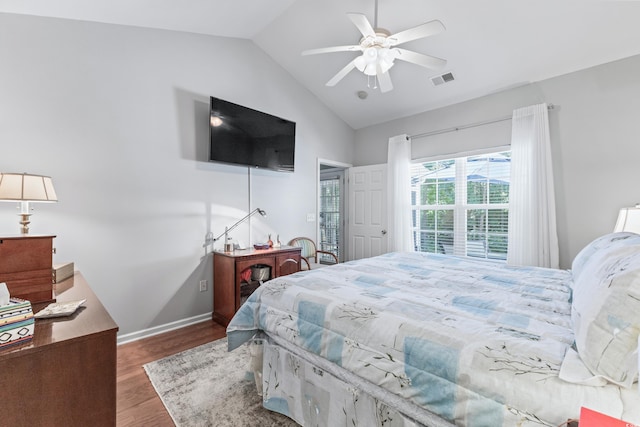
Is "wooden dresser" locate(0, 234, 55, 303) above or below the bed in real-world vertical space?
above

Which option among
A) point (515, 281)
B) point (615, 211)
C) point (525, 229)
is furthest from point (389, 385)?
point (615, 211)

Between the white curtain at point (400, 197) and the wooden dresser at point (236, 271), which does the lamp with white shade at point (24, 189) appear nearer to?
the wooden dresser at point (236, 271)

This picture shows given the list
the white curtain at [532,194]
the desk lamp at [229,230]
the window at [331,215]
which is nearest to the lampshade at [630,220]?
the white curtain at [532,194]

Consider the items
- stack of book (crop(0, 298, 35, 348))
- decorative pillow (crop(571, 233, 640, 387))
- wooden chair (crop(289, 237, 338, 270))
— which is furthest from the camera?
wooden chair (crop(289, 237, 338, 270))

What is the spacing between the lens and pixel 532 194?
3.23 meters

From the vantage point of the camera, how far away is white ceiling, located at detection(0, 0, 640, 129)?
8.18ft

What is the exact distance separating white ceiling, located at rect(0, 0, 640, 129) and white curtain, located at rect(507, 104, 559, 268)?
20.8 inches

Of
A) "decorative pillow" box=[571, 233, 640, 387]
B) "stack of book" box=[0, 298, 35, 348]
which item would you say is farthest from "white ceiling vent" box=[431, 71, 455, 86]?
"stack of book" box=[0, 298, 35, 348]

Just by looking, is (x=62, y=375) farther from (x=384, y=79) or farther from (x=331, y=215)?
(x=331, y=215)

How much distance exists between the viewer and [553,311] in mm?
Result: 1399

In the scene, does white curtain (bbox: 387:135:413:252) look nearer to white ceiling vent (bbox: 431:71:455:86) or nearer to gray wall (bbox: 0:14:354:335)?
white ceiling vent (bbox: 431:71:455:86)

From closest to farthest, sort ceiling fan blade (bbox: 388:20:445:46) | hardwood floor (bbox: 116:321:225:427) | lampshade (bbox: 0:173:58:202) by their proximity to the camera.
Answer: lampshade (bbox: 0:173:58:202)
hardwood floor (bbox: 116:321:225:427)
ceiling fan blade (bbox: 388:20:445:46)

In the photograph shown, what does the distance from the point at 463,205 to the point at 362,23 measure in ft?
9.21

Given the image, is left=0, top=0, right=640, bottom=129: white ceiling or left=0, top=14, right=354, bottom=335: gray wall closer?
left=0, top=14, right=354, bottom=335: gray wall
